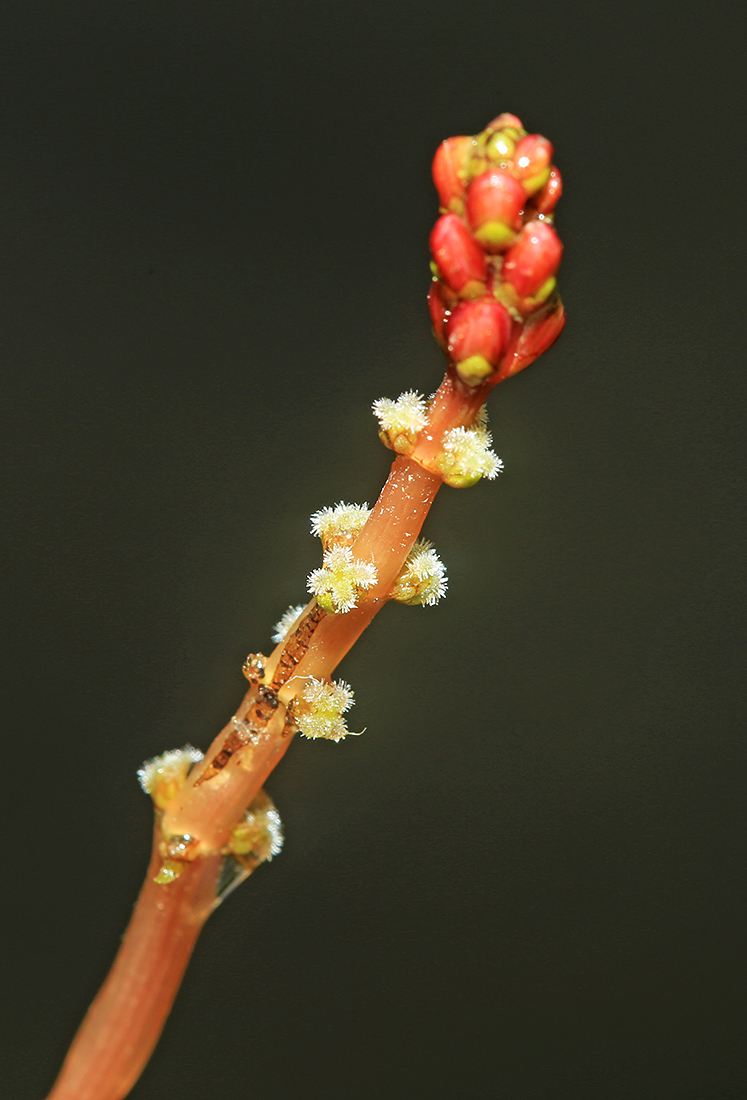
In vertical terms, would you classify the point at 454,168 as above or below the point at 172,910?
above

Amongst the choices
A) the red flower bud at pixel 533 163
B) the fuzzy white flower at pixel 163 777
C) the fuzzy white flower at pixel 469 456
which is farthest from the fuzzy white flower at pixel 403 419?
the fuzzy white flower at pixel 163 777

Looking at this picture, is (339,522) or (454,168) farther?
(339,522)

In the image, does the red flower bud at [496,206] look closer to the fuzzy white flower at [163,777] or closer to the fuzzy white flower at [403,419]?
the fuzzy white flower at [403,419]

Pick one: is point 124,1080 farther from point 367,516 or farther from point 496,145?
point 496,145

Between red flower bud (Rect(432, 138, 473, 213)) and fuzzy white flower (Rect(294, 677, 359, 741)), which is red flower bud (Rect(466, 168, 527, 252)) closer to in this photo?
red flower bud (Rect(432, 138, 473, 213))

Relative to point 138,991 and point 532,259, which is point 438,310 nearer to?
point 532,259

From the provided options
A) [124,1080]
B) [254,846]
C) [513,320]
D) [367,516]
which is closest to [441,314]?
[513,320]

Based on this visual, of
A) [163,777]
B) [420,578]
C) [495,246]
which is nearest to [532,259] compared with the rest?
[495,246]
